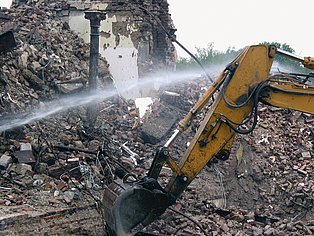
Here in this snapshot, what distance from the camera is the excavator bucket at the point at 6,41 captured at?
330 inches

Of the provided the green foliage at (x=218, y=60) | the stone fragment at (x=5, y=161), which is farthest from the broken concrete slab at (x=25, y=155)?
the green foliage at (x=218, y=60)

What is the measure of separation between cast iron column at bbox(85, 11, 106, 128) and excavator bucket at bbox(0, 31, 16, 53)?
1.99 m

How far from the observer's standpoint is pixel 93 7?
557 inches

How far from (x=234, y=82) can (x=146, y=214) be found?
1.91 meters

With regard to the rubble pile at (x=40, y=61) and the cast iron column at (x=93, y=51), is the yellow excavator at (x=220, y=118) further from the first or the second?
the cast iron column at (x=93, y=51)

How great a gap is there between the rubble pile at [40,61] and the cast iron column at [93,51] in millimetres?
965

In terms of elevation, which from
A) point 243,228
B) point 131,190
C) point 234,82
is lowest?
point 243,228

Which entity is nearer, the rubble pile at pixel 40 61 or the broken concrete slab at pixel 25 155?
the broken concrete slab at pixel 25 155

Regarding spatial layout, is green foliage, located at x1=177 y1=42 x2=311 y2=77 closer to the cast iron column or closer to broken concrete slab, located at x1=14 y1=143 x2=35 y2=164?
the cast iron column

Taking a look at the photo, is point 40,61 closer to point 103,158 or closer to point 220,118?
point 103,158

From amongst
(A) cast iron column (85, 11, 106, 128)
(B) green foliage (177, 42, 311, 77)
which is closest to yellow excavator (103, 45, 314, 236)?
(A) cast iron column (85, 11, 106, 128)

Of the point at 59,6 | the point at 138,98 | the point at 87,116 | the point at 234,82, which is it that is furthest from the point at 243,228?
the point at 59,6

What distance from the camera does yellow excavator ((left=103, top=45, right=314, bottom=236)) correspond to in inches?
242

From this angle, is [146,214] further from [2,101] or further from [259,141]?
[259,141]
